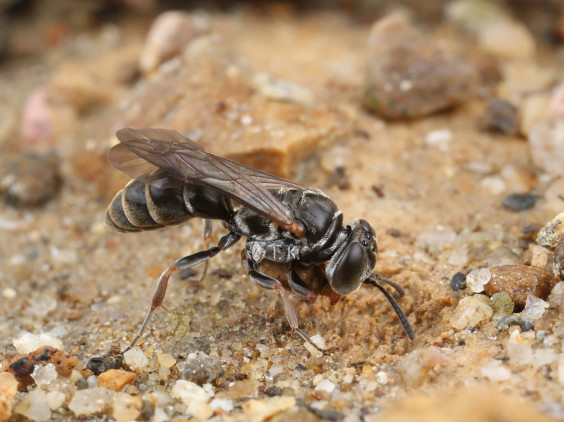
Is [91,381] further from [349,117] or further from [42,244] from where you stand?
[349,117]

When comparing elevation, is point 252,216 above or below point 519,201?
above

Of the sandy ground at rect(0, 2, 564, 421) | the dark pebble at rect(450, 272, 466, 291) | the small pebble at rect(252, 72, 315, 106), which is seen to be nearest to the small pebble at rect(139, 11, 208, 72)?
the sandy ground at rect(0, 2, 564, 421)

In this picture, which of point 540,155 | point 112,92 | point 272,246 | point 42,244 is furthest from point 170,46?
point 540,155

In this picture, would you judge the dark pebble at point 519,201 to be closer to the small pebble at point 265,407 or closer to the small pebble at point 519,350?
the small pebble at point 519,350

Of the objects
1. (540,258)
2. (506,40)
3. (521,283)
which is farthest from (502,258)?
(506,40)

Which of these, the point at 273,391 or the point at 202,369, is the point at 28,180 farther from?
the point at 273,391

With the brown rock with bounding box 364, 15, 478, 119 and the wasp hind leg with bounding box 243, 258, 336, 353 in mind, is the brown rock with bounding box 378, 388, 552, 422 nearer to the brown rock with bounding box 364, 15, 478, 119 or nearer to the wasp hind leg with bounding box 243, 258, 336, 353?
the wasp hind leg with bounding box 243, 258, 336, 353
